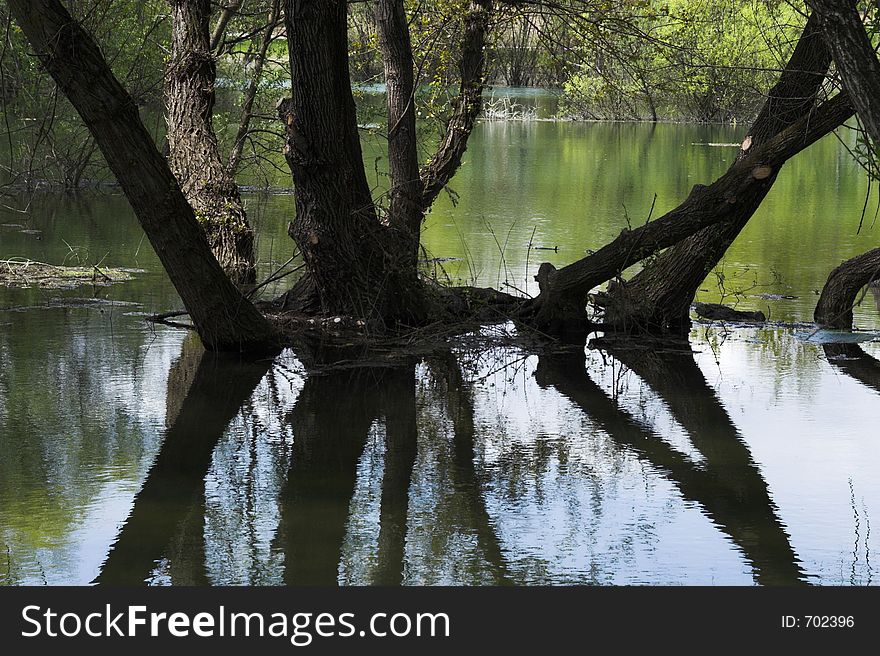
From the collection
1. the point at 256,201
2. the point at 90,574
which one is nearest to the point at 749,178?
the point at 90,574

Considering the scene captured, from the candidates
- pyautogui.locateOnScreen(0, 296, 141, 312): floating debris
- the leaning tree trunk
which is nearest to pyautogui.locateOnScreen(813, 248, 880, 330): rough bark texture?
the leaning tree trunk

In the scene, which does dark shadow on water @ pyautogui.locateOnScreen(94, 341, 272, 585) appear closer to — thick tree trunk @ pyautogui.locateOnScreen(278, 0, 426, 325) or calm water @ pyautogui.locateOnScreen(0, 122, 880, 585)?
calm water @ pyautogui.locateOnScreen(0, 122, 880, 585)

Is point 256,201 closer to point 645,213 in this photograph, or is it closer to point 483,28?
point 645,213

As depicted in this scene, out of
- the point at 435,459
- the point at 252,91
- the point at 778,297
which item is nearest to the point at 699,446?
the point at 435,459

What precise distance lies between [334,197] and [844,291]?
4.75m

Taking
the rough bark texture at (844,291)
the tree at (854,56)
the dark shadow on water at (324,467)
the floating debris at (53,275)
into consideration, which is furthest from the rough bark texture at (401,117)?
the tree at (854,56)

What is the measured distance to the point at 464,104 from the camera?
40.0ft

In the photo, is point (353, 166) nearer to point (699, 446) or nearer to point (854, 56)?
point (699, 446)

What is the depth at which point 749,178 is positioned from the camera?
9.99m

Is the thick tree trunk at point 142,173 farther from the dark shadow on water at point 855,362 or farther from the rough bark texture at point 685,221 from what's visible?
the dark shadow on water at point 855,362

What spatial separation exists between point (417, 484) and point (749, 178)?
4773mm

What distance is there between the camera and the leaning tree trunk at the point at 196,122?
12.2 m

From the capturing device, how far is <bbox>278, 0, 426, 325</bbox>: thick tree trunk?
9305 mm

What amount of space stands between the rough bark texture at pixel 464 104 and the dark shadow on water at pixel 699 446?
2.99 m
